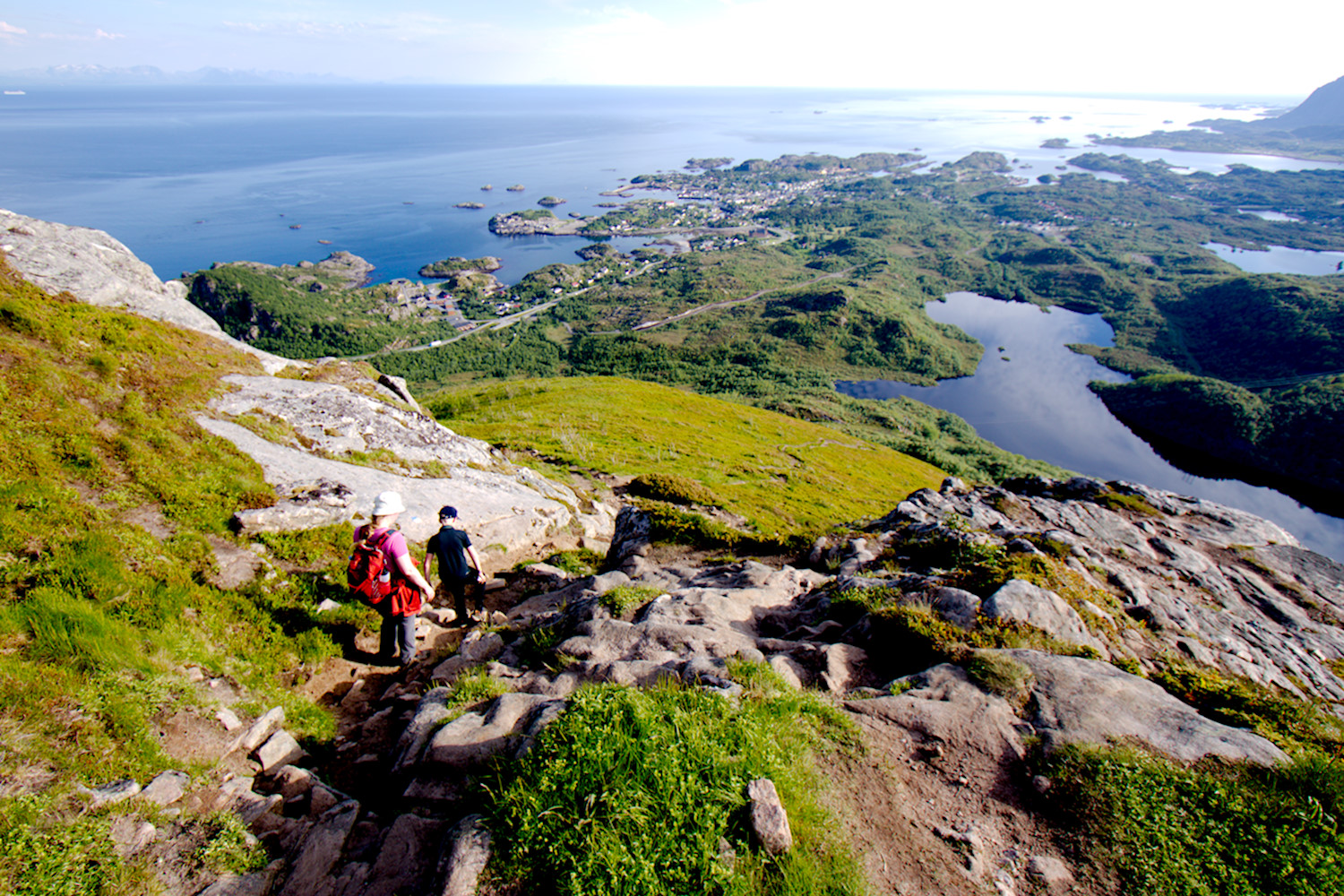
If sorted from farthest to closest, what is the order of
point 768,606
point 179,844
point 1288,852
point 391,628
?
point 768,606
point 391,628
point 179,844
point 1288,852

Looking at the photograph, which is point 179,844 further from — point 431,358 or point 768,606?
point 431,358

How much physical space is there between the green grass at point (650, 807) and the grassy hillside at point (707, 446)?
1440 centimetres

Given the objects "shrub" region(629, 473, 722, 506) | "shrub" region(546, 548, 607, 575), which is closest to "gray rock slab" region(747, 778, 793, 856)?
"shrub" region(546, 548, 607, 575)

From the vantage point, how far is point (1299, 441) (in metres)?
126

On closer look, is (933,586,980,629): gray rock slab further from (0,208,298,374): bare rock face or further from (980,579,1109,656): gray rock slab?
(0,208,298,374): bare rock face

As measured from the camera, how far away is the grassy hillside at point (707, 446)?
33.5 meters

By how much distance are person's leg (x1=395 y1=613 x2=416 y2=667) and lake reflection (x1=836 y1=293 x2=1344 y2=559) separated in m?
117

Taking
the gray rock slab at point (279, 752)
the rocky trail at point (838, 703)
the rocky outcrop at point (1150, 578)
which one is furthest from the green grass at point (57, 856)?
the rocky outcrop at point (1150, 578)

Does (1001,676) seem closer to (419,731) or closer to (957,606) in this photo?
(957,606)

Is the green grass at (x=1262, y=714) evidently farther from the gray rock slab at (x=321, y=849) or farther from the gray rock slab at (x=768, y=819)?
the gray rock slab at (x=321, y=849)

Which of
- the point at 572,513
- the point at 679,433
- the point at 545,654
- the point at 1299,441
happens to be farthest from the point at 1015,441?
the point at 545,654

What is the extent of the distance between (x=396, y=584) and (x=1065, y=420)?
175898 mm

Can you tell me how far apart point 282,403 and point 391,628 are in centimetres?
1275

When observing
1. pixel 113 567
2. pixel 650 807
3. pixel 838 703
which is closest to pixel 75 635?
pixel 113 567
